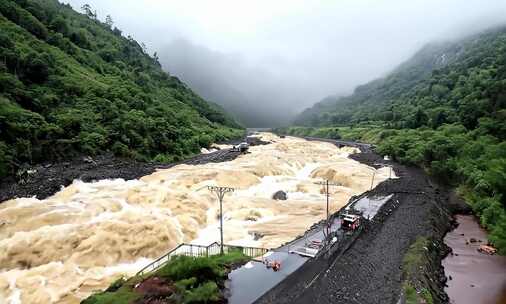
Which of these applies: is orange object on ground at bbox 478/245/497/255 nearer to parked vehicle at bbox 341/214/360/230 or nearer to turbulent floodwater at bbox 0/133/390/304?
parked vehicle at bbox 341/214/360/230

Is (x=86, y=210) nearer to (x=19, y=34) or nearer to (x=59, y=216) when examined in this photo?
(x=59, y=216)

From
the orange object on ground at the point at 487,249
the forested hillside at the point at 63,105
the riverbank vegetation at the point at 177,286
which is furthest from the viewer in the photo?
the forested hillside at the point at 63,105

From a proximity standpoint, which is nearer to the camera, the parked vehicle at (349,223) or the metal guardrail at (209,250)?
the metal guardrail at (209,250)

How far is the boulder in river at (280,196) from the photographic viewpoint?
2030 inches

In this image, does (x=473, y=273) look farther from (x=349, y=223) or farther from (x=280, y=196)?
(x=280, y=196)

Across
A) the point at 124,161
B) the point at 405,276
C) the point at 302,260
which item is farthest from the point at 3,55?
the point at 405,276

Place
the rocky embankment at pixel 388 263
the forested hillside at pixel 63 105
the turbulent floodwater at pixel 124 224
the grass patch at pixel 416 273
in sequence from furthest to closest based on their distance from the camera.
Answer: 1. the forested hillside at pixel 63 105
2. the turbulent floodwater at pixel 124 224
3. the grass patch at pixel 416 273
4. the rocky embankment at pixel 388 263

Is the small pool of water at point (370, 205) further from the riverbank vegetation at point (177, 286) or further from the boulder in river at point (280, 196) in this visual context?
the riverbank vegetation at point (177, 286)

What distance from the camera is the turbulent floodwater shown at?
26.9 meters

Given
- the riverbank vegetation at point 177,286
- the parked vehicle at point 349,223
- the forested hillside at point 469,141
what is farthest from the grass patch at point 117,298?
the forested hillside at point 469,141

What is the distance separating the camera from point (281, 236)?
3709cm

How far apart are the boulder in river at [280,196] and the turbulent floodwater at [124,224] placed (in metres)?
0.74

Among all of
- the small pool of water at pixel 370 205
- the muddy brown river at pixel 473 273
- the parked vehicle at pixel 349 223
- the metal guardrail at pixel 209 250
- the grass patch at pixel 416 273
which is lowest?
the muddy brown river at pixel 473 273

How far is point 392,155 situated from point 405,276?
70.7 meters
